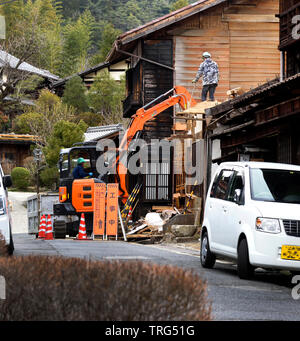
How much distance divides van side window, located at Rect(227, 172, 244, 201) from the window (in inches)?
9.4

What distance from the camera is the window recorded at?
13.3 metres

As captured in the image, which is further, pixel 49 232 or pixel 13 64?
pixel 13 64

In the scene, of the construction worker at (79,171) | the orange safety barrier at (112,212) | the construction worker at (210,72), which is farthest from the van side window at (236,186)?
the construction worker at (210,72)

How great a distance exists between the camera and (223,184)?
1357 centimetres

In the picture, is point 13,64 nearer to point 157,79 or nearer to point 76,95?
point 76,95

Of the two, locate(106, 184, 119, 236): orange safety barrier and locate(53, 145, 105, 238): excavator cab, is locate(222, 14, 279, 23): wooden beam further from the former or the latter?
locate(106, 184, 119, 236): orange safety barrier

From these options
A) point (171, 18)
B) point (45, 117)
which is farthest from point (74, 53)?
point (171, 18)

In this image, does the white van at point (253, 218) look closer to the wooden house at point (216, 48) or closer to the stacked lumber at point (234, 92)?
the stacked lumber at point (234, 92)

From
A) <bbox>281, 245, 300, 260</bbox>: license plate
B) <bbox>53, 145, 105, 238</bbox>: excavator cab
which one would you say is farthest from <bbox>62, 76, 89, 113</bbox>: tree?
<bbox>281, 245, 300, 260</bbox>: license plate

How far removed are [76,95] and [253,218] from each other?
182 feet

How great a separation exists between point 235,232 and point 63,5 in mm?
116105

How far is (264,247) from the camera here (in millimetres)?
11344
